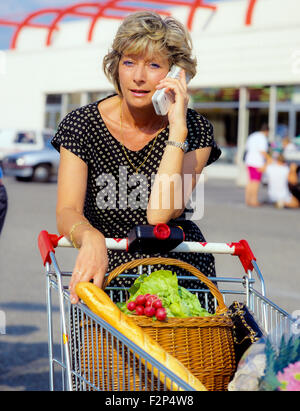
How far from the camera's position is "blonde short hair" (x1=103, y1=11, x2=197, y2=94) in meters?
2.77

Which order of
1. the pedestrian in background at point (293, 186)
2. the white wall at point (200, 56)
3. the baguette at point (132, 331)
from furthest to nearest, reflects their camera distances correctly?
the white wall at point (200, 56), the pedestrian in background at point (293, 186), the baguette at point (132, 331)

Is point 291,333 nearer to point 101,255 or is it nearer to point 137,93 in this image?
point 101,255

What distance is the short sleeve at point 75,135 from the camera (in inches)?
112

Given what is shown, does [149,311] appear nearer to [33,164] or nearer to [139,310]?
[139,310]

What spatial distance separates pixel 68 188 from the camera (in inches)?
108

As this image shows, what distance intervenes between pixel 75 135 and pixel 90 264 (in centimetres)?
78

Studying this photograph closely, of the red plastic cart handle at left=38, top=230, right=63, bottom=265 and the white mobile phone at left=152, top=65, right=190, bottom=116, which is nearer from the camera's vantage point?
the red plastic cart handle at left=38, top=230, right=63, bottom=265

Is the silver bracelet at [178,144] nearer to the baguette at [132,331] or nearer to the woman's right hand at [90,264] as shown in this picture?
the woman's right hand at [90,264]

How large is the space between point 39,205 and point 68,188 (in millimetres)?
14211

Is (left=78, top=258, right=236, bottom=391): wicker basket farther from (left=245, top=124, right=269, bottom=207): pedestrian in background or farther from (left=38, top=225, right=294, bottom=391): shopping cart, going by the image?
(left=245, top=124, right=269, bottom=207): pedestrian in background

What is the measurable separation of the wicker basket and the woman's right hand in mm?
151

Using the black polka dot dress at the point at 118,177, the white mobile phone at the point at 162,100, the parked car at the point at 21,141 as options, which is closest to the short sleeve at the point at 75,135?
the black polka dot dress at the point at 118,177

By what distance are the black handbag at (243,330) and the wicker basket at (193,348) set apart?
0.06 m

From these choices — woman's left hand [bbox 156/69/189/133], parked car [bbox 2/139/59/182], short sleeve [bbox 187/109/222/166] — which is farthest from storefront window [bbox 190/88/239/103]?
woman's left hand [bbox 156/69/189/133]
